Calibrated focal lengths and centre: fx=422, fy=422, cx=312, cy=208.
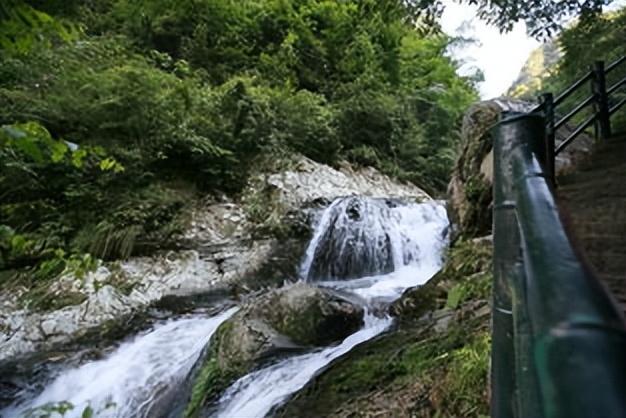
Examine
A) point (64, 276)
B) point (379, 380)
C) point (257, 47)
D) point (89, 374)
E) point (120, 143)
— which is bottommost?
point (89, 374)

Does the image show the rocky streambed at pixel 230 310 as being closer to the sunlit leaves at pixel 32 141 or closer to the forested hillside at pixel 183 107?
the forested hillside at pixel 183 107

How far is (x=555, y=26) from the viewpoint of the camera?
15.5 feet

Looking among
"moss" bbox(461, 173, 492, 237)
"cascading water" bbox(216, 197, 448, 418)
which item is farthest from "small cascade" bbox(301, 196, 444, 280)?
"moss" bbox(461, 173, 492, 237)

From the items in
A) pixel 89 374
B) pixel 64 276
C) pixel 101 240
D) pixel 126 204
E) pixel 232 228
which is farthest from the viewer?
pixel 232 228

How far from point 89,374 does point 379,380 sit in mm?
3359

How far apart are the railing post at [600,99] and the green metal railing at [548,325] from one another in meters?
3.88

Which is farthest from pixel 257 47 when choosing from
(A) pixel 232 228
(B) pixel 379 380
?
(B) pixel 379 380

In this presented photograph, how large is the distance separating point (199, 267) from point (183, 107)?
4.09 meters

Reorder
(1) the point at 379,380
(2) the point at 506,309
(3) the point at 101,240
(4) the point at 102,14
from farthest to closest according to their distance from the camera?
(4) the point at 102,14 < (3) the point at 101,240 < (1) the point at 379,380 < (2) the point at 506,309

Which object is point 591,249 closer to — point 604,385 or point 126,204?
point 604,385

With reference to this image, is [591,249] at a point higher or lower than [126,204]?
lower

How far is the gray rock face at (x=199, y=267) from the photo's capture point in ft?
18.4

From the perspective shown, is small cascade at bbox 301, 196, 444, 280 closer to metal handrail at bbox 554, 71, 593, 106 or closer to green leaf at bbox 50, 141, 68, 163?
metal handrail at bbox 554, 71, 593, 106

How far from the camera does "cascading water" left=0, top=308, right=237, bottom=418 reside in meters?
3.95
